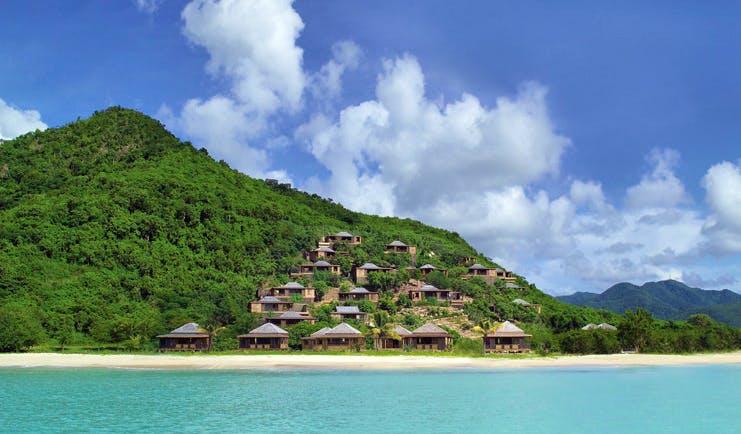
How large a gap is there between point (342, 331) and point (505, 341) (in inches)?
608

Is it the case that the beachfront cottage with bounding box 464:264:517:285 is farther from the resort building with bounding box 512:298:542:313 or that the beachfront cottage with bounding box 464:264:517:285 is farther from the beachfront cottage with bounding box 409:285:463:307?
the beachfront cottage with bounding box 409:285:463:307

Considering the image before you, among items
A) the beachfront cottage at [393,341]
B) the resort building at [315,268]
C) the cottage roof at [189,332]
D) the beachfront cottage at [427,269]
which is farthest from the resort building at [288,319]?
the beachfront cottage at [427,269]

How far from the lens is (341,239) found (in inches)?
3716

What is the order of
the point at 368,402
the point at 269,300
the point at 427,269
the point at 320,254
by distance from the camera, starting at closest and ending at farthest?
the point at 368,402 → the point at 269,300 → the point at 427,269 → the point at 320,254

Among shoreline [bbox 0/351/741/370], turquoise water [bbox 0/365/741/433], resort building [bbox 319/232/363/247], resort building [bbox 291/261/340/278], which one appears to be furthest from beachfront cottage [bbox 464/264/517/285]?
turquoise water [bbox 0/365/741/433]

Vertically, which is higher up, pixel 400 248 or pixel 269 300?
pixel 400 248

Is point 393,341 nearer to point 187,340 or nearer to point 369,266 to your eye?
point 187,340

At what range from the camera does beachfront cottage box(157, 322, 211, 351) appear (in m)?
58.2

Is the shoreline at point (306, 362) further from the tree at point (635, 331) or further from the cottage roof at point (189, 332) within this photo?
the tree at point (635, 331)

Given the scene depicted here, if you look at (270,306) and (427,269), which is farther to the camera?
(427,269)

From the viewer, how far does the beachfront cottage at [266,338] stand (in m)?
57.4

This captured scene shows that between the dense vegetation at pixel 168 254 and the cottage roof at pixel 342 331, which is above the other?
the dense vegetation at pixel 168 254

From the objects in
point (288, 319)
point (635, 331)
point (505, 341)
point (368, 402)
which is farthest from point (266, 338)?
point (635, 331)

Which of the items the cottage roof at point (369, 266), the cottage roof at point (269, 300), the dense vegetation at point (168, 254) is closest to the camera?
the dense vegetation at point (168, 254)
